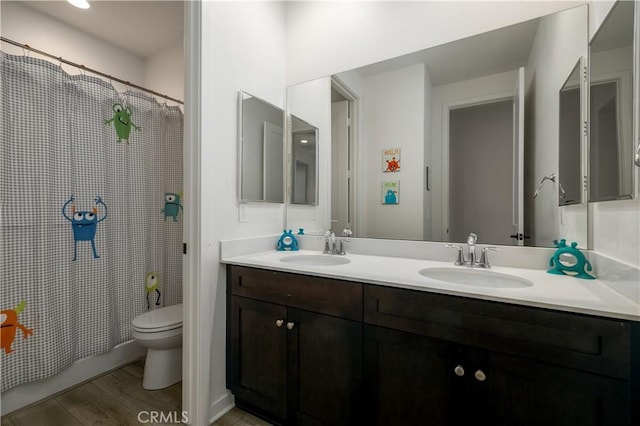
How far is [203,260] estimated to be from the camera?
4.82 feet

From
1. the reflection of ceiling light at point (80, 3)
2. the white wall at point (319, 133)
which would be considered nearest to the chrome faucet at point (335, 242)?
the white wall at point (319, 133)

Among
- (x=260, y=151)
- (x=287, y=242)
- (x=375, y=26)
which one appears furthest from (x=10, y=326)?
(x=375, y=26)

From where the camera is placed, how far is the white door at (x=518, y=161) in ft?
4.56

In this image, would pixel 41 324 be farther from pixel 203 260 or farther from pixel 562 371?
pixel 562 371

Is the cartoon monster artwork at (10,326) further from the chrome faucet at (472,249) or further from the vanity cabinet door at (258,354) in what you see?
the chrome faucet at (472,249)

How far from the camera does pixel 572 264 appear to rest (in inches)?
45.1

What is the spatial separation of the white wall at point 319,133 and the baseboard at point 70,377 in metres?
1.55

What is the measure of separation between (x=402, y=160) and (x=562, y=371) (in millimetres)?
1190

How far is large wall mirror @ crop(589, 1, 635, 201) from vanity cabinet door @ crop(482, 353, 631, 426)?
0.58 metres

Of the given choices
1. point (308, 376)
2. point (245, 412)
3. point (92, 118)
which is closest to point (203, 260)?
point (308, 376)

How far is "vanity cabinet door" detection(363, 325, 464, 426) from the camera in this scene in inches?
38.1

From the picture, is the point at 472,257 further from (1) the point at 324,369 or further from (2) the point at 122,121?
(2) the point at 122,121

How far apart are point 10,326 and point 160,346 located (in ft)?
2.53

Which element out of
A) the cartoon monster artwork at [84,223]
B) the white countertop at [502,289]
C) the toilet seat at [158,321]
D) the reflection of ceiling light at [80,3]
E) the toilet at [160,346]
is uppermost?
the reflection of ceiling light at [80,3]
